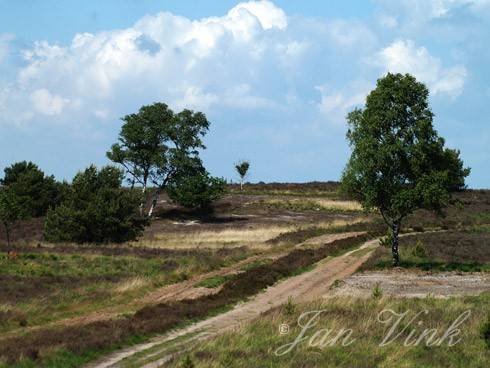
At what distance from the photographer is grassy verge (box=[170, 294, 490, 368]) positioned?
16594mm

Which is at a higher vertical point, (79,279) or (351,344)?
(79,279)

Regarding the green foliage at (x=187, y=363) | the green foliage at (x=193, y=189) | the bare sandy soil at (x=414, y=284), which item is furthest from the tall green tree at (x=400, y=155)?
the green foliage at (x=193, y=189)

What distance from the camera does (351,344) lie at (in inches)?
728

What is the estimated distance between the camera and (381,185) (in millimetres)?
36594

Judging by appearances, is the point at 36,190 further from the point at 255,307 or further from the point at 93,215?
the point at 255,307

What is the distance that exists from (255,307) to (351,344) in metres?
8.23

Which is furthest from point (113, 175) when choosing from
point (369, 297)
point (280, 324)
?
point (280, 324)

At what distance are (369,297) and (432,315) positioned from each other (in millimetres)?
4456

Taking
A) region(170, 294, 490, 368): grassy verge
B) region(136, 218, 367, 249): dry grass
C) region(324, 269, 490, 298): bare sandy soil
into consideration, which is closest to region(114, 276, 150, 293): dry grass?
region(170, 294, 490, 368): grassy verge

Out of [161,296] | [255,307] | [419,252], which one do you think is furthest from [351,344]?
[419,252]

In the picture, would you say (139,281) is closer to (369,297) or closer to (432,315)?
(369,297)

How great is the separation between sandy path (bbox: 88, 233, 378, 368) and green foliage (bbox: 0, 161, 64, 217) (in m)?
49.3

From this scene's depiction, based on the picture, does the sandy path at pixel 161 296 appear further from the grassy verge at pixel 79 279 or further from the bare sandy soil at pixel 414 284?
the bare sandy soil at pixel 414 284

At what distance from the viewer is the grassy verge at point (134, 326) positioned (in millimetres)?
16953
